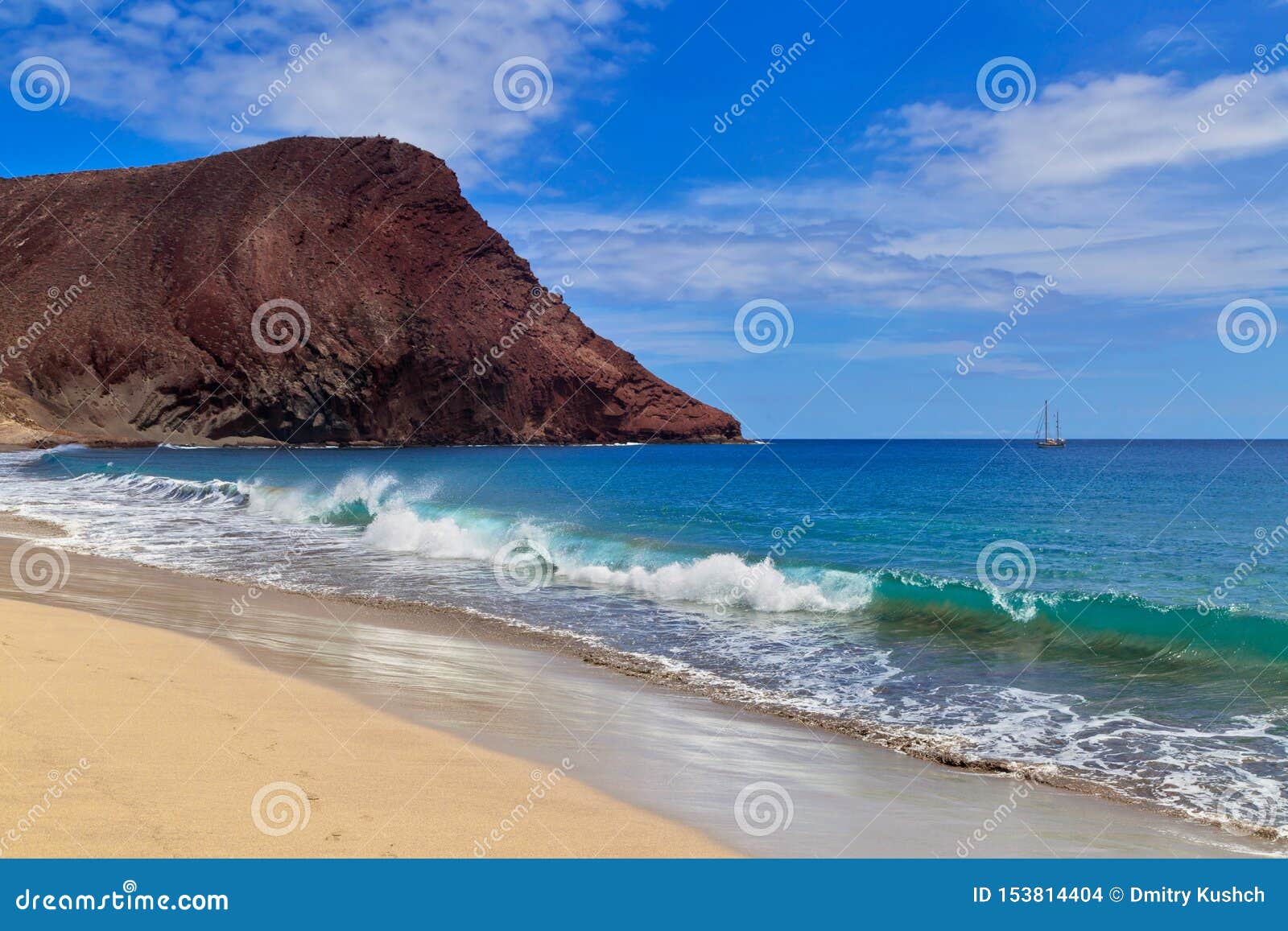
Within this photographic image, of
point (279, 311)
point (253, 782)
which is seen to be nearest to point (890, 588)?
point (253, 782)

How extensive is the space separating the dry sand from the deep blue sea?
3.56 meters

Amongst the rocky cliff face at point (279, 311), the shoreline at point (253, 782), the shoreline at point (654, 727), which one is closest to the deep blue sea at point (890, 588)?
the shoreline at point (654, 727)

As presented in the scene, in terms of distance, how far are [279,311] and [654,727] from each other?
9666 centimetres

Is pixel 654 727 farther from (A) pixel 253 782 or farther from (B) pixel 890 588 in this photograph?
(B) pixel 890 588

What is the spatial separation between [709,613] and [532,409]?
97.4 m

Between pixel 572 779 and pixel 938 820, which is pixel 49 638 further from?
pixel 938 820

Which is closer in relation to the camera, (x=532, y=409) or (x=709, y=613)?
(x=709, y=613)

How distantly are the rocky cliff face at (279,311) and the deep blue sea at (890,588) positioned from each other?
175ft

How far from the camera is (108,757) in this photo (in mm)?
4684

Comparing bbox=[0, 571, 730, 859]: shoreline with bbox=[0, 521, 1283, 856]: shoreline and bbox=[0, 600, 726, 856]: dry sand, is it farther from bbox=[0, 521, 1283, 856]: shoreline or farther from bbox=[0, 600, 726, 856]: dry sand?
bbox=[0, 521, 1283, 856]: shoreline

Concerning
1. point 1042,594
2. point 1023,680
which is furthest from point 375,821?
point 1042,594

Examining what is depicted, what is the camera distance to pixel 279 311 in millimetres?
92625

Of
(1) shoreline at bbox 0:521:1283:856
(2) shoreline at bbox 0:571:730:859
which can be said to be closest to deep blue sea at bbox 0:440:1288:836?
(1) shoreline at bbox 0:521:1283:856

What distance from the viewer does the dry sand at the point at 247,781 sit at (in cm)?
385
